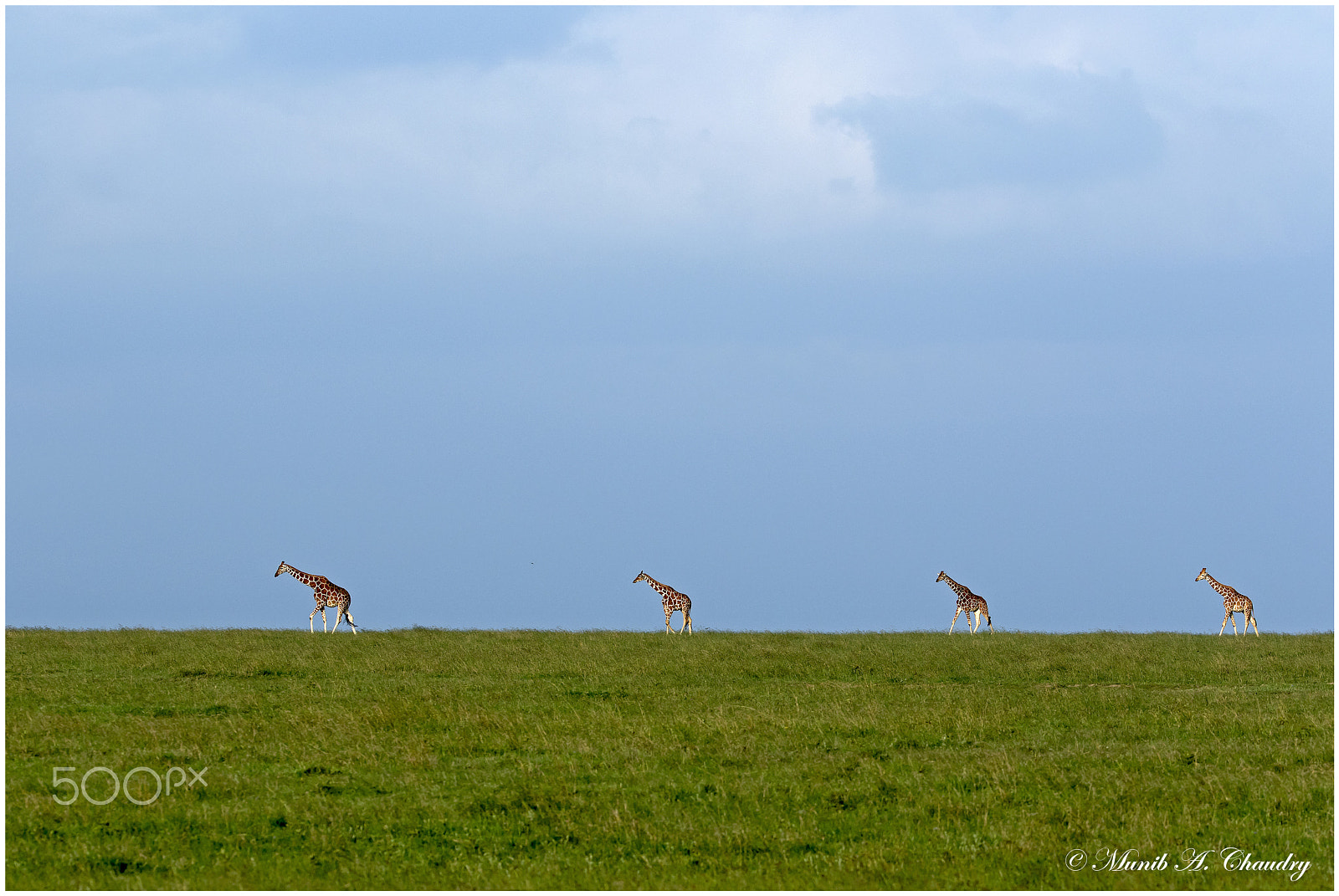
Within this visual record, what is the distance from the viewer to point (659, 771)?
46.8 feet

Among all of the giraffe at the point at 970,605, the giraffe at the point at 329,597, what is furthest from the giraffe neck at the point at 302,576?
the giraffe at the point at 970,605

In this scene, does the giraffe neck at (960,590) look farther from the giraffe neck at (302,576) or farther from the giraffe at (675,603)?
the giraffe neck at (302,576)

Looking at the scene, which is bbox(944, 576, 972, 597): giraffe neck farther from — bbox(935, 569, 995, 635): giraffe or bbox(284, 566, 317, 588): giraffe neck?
bbox(284, 566, 317, 588): giraffe neck

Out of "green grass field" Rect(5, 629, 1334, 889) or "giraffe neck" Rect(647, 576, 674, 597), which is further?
"giraffe neck" Rect(647, 576, 674, 597)

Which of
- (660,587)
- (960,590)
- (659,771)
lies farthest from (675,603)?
(659,771)

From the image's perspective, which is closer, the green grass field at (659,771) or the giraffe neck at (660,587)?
the green grass field at (659,771)

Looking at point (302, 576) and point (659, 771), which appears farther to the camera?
point (302, 576)

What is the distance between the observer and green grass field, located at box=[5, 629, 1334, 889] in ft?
36.6

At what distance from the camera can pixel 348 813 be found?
1245 centimetres

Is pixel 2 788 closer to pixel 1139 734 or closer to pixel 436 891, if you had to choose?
pixel 436 891

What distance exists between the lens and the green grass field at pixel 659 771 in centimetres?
1116

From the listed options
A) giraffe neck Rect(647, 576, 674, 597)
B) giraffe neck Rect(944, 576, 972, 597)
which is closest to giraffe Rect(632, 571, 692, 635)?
giraffe neck Rect(647, 576, 674, 597)

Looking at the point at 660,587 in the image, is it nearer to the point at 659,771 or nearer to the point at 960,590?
the point at 960,590

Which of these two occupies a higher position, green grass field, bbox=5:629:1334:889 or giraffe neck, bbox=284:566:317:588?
giraffe neck, bbox=284:566:317:588
